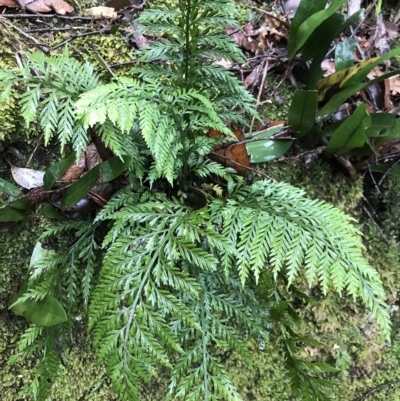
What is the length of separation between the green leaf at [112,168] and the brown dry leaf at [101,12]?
3.13 ft

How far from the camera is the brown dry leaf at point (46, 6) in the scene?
1810mm

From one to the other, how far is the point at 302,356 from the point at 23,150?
1711 millimetres

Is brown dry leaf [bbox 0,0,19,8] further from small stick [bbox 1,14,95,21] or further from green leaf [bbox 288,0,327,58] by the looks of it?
green leaf [bbox 288,0,327,58]

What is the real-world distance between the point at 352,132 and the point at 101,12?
1.41 metres

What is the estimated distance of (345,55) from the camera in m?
1.94

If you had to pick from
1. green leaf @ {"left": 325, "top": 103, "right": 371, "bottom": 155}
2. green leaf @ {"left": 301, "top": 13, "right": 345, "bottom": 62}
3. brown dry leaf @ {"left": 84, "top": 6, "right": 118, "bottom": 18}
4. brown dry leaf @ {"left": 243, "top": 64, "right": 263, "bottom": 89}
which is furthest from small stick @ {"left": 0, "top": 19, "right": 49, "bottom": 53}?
green leaf @ {"left": 325, "top": 103, "right": 371, "bottom": 155}

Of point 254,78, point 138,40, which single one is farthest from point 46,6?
point 254,78

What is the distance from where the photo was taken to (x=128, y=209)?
4.62ft

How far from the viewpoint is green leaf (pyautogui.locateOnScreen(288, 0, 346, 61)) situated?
1.62m

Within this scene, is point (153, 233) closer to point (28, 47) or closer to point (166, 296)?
point (166, 296)

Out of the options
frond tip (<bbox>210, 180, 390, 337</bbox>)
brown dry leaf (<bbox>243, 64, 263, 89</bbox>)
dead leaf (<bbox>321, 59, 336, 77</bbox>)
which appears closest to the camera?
frond tip (<bbox>210, 180, 390, 337</bbox>)

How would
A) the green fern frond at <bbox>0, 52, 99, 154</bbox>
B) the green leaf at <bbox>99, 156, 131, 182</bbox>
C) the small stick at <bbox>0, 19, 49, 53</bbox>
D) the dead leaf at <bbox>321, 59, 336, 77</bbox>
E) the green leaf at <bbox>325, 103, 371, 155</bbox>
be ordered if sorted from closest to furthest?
the green fern frond at <bbox>0, 52, 99, 154</bbox>
the green leaf at <bbox>99, 156, 131, 182</bbox>
the green leaf at <bbox>325, 103, 371, 155</bbox>
the small stick at <bbox>0, 19, 49, 53</bbox>
the dead leaf at <bbox>321, 59, 336, 77</bbox>

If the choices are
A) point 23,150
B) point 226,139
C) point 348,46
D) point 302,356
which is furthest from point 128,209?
point 348,46

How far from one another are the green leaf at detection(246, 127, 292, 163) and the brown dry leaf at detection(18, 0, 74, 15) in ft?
3.79
